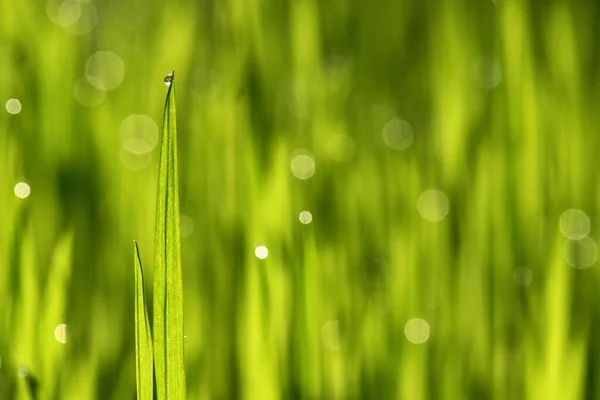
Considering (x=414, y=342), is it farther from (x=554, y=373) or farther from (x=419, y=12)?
(x=419, y=12)

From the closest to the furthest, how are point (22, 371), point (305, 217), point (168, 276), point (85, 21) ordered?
point (168, 276) < point (22, 371) < point (305, 217) < point (85, 21)

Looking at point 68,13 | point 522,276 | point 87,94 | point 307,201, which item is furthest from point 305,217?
point 68,13

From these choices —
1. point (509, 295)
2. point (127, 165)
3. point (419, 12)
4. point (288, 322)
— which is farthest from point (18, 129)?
point (419, 12)

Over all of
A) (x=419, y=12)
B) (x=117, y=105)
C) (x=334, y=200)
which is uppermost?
(x=419, y=12)

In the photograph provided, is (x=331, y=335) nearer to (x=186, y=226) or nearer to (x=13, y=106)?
(x=186, y=226)

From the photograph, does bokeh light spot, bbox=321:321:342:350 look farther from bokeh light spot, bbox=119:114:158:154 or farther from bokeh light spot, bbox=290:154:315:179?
bokeh light spot, bbox=119:114:158:154

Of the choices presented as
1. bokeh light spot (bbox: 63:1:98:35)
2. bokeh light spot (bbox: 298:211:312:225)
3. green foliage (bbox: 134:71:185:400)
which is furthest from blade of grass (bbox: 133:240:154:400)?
bokeh light spot (bbox: 63:1:98:35)
